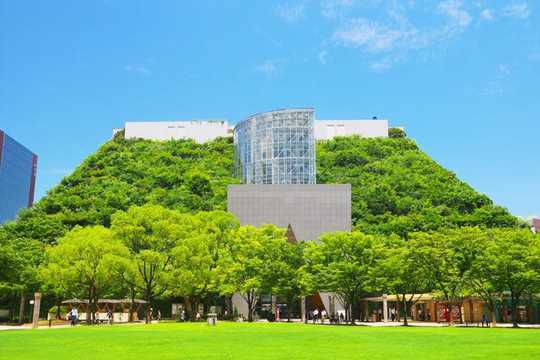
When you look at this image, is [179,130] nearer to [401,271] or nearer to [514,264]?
[401,271]

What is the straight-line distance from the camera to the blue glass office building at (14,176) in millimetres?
136375

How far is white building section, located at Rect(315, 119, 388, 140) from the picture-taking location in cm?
11462

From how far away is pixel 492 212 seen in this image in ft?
259

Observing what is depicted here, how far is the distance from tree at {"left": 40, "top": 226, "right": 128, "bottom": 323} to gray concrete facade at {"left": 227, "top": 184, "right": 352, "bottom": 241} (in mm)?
25250

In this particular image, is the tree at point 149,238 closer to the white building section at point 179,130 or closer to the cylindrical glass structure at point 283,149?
the cylindrical glass structure at point 283,149

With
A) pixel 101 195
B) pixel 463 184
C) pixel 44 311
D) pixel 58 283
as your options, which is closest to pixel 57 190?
pixel 101 195

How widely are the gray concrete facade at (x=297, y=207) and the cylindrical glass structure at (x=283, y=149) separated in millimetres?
8754

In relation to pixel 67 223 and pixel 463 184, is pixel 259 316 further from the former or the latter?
pixel 463 184

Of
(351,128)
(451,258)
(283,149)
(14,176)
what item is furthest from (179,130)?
(451,258)

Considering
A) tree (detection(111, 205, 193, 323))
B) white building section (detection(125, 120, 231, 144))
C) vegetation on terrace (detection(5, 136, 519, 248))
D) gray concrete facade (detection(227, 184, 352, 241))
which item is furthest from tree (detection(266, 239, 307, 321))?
white building section (detection(125, 120, 231, 144))

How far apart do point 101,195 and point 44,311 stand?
29655 mm

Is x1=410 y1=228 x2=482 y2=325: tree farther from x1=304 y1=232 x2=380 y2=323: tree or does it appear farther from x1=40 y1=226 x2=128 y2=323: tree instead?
x1=40 y1=226 x2=128 y2=323: tree

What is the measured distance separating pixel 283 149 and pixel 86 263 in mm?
41530

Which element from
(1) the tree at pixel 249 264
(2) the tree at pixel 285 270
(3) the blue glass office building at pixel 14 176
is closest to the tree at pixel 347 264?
(2) the tree at pixel 285 270
